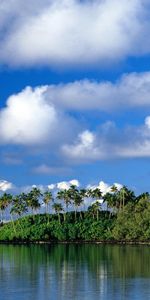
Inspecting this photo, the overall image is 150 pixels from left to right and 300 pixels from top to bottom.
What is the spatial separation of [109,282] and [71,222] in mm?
125604

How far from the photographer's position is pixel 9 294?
60531 millimetres

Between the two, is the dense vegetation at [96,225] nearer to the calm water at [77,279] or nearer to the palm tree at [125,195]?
the palm tree at [125,195]

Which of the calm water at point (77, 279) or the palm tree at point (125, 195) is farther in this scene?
the palm tree at point (125, 195)

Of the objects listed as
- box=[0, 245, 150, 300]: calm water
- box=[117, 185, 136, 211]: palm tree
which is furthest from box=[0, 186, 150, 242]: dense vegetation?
box=[0, 245, 150, 300]: calm water

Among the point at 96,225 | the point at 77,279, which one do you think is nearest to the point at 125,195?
the point at 96,225

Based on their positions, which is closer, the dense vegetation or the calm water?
the calm water

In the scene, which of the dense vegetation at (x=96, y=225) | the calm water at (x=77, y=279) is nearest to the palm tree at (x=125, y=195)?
the dense vegetation at (x=96, y=225)

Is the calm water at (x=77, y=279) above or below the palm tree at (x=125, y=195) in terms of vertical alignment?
below

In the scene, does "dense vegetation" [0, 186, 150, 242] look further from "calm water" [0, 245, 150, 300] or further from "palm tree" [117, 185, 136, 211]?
"calm water" [0, 245, 150, 300]

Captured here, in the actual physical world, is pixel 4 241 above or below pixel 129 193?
below

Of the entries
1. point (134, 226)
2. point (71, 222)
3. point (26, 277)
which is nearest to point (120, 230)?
point (134, 226)

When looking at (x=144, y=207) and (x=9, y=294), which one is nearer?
(x=9, y=294)

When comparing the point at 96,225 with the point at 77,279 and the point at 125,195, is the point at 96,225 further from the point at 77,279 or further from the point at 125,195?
the point at 77,279

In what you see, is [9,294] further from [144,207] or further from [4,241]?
[4,241]
